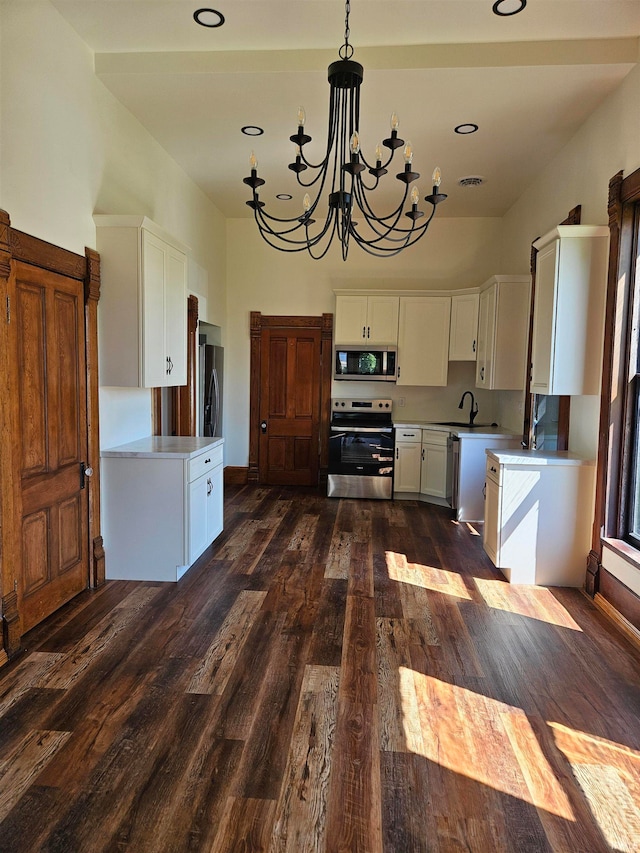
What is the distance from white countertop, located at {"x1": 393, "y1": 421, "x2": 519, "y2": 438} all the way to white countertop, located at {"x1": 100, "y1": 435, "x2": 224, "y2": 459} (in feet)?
8.30

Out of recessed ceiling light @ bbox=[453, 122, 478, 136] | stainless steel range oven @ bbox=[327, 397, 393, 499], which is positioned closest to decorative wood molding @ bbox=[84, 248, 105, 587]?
recessed ceiling light @ bbox=[453, 122, 478, 136]

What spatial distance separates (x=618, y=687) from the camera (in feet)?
8.62

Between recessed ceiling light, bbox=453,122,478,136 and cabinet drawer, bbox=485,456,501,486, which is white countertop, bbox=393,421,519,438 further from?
recessed ceiling light, bbox=453,122,478,136

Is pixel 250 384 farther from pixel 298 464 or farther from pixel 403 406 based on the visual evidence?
pixel 403 406

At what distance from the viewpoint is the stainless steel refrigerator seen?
6.00 m

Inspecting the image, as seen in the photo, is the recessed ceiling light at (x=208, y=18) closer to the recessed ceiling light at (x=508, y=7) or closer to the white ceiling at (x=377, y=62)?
the white ceiling at (x=377, y=62)

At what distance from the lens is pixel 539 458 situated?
3889mm

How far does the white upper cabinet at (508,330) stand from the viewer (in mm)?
5488

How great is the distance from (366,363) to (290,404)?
1129mm

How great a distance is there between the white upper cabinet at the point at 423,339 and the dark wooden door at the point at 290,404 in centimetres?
110

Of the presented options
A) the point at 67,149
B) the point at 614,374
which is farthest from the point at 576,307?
the point at 67,149

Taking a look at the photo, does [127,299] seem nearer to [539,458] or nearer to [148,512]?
[148,512]

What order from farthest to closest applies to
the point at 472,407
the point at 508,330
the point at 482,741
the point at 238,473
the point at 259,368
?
the point at 238,473
the point at 259,368
the point at 472,407
the point at 508,330
the point at 482,741

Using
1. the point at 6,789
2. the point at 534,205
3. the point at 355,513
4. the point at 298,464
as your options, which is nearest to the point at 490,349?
the point at 534,205
